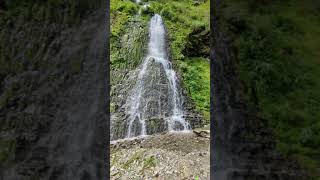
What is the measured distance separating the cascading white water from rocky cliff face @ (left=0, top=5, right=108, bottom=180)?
1632 mm

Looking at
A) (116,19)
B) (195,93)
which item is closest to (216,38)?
(195,93)

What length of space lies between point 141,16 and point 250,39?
4.40 metres

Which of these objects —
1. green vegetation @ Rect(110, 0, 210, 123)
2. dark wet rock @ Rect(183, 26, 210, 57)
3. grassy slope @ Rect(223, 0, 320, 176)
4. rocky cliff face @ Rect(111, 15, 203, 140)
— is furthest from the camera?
dark wet rock @ Rect(183, 26, 210, 57)

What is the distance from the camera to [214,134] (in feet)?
15.6

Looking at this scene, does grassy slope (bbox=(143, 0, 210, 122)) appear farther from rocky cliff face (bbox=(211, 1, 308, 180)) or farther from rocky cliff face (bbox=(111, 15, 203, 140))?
rocky cliff face (bbox=(211, 1, 308, 180))

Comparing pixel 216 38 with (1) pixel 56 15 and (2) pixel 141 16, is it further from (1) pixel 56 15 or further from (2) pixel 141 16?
(2) pixel 141 16

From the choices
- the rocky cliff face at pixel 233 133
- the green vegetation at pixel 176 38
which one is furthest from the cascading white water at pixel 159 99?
the rocky cliff face at pixel 233 133

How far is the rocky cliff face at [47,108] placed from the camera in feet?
12.6

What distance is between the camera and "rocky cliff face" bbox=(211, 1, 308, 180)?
3832 mm

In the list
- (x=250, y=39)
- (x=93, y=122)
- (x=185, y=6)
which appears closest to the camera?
(x=250, y=39)

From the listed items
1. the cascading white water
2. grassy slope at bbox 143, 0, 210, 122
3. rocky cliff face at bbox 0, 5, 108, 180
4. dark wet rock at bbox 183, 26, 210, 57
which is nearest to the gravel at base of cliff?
rocky cliff face at bbox 0, 5, 108, 180

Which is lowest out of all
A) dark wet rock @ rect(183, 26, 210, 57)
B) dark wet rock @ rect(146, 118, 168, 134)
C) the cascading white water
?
dark wet rock @ rect(146, 118, 168, 134)

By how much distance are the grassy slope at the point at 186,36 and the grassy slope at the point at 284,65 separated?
2962 millimetres

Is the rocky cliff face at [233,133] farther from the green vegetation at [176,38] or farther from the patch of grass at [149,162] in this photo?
the green vegetation at [176,38]
